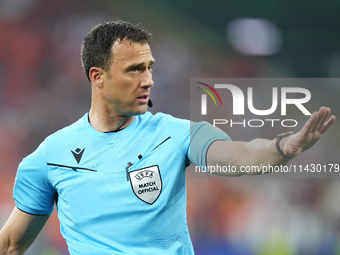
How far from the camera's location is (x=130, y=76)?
74.5 inches

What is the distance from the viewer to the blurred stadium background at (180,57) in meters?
4.96

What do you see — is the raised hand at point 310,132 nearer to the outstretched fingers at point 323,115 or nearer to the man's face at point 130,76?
the outstretched fingers at point 323,115

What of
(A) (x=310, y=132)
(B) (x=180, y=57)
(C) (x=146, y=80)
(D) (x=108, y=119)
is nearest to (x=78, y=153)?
(D) (x=108, y=119)

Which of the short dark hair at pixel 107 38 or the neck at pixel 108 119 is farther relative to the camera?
the neck at pixel 108 119

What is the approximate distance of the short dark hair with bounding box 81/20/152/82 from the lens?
1.91 meters

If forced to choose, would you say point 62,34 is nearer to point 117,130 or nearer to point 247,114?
point 247,114

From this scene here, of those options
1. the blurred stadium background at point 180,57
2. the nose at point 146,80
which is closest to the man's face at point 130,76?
the nose at point 146,80

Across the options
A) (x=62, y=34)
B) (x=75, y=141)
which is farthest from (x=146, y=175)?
(x=62, y=34)

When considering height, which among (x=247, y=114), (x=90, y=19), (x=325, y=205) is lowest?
(x=325, y=205)

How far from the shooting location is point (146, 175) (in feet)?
6.10

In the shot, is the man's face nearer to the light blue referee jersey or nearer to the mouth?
the mouth

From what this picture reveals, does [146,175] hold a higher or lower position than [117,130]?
lower

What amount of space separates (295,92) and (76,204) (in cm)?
451

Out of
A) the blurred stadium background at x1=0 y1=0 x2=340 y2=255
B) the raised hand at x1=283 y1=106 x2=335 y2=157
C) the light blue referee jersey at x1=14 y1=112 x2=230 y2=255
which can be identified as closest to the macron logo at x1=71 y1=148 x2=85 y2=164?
the light blue referee jersey at x1=14 y1=112 x2=230 y2=255
